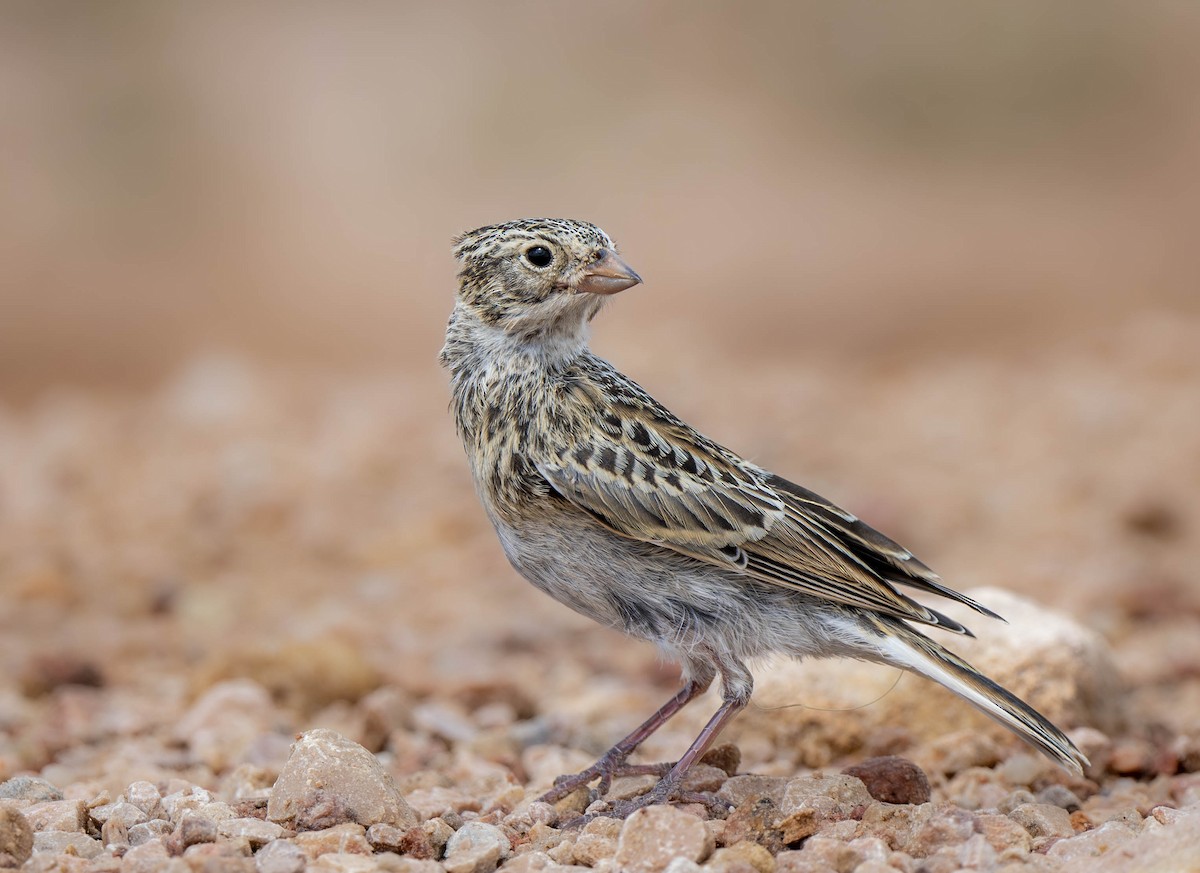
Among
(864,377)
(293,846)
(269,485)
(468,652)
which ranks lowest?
(293,846)

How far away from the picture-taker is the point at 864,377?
13492mm

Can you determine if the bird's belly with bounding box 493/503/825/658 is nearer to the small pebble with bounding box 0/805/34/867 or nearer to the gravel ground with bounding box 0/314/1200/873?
the gravel ground with bounding box 0/314/1200/873

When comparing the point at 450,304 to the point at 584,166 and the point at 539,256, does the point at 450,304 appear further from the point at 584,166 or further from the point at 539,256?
the point at 539,256

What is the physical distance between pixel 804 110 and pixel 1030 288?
598cm

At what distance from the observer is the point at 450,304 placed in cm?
1543

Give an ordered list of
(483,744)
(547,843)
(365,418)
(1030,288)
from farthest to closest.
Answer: (1030,288)
(365,418)
(483,744)
(547,843)

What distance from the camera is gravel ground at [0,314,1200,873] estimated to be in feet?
12.8

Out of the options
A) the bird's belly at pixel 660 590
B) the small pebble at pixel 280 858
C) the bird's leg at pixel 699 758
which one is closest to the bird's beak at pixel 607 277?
the bird's belly at pixel 660 590

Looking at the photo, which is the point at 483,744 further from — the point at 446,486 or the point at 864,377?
the point at 864,377

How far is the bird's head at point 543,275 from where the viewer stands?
4699 millimetres

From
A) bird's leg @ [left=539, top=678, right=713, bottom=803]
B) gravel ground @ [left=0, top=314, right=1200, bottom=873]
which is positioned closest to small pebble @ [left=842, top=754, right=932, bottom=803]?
gravel ground @ [left=0, top=314, right=1200, bottom=873]

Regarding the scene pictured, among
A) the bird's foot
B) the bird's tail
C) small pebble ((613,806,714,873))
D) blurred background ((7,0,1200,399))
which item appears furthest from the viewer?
blurred background ((7,0,1200,399))

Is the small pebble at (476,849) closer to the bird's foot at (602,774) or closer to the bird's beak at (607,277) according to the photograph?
the bird's foot at (602,774)

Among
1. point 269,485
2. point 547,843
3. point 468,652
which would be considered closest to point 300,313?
point 269,485
